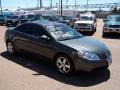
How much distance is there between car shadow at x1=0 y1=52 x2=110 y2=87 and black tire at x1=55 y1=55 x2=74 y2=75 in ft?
0.49

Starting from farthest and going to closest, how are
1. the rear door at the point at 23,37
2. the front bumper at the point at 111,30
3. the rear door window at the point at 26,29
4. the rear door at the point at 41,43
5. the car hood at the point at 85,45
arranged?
the front bumper at the point at 111,30, the rear door window at the point at 26,29, the rear door at the point at 23,37, the rear door at the point at 41,43, the car hood at the point at 85,45

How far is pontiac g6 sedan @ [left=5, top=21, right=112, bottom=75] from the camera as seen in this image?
679 cm

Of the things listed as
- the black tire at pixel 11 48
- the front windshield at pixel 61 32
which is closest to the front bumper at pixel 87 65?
the front windshield at pixel 61 32

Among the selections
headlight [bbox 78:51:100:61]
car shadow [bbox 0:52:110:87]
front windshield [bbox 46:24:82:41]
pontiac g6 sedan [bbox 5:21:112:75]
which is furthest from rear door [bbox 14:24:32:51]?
headlight [bbox 78:51:100:61]

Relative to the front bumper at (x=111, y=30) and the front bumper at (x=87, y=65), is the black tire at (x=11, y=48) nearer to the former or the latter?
the front bumper at (x=87, y=65)

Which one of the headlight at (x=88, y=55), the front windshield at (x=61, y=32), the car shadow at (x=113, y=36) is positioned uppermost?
the front windshield at (x=61, y=32)

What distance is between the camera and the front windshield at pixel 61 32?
7.76m

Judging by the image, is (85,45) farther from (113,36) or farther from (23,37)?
(113,36)

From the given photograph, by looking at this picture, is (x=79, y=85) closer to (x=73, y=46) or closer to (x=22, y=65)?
(x=73, y=46)

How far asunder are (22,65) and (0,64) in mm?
822

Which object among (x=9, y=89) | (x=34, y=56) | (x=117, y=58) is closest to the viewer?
(x=9, y=89)

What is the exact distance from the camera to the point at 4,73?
24.4 feet

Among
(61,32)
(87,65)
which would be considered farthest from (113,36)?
(87,65)

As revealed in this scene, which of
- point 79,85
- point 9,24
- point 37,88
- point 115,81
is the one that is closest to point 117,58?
point 115,81
